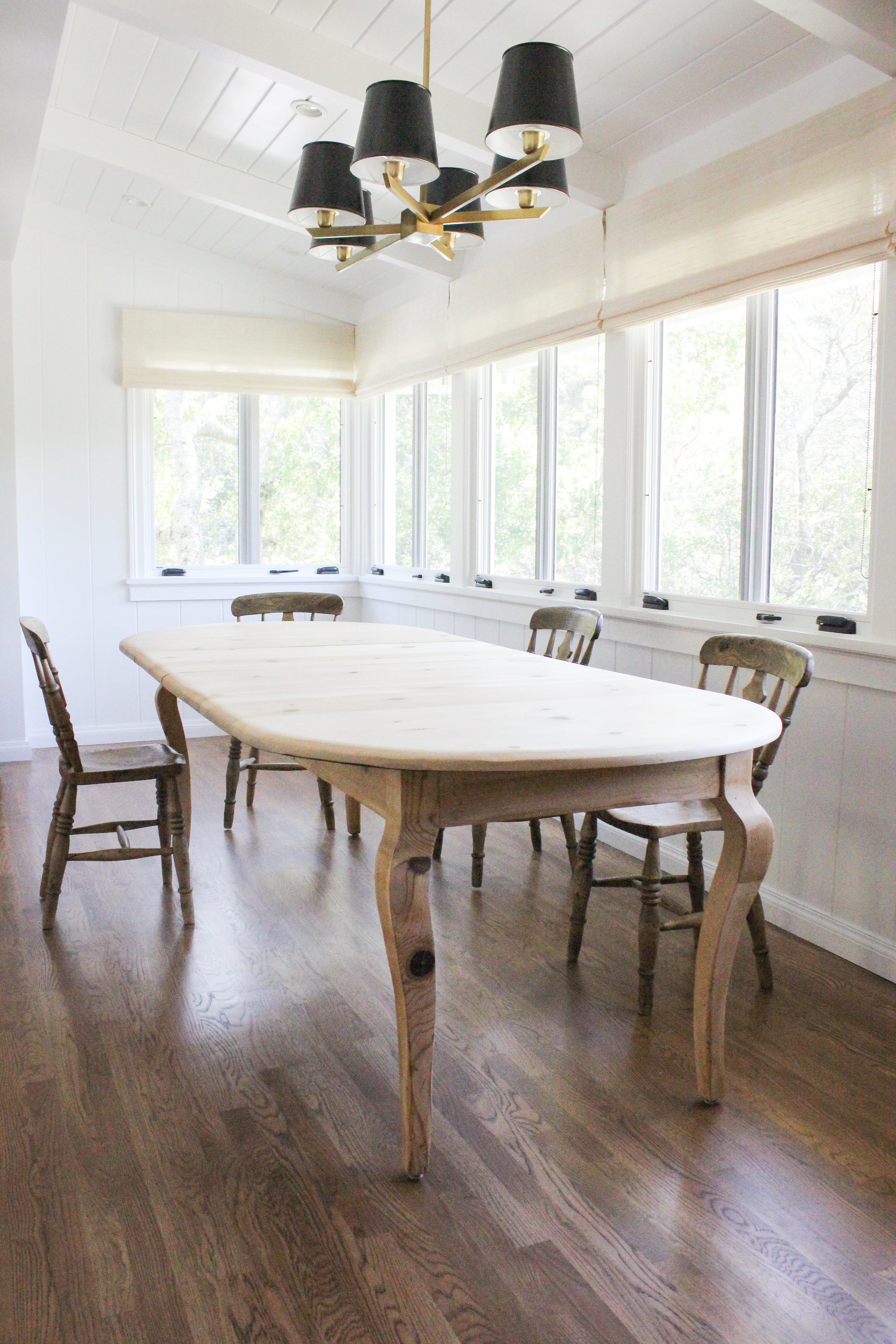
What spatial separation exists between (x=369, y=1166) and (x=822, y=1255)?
75 centimetres

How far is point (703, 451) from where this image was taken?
3346mm

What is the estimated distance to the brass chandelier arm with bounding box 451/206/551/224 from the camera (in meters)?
2.28

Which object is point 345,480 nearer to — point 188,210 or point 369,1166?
point 188,210

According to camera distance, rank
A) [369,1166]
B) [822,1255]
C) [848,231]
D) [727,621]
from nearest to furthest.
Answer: [822,1255], [369,1166], [848,231], [727,621]

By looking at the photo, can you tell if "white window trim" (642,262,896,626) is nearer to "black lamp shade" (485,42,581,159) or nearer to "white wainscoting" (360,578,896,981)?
"white wainscoting" (360,578,896,981)

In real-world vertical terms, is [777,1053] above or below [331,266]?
below

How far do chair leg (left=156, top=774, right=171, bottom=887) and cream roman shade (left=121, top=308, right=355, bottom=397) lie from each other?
308cm

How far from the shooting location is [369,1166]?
183 cm

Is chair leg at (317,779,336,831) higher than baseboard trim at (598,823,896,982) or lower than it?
higher

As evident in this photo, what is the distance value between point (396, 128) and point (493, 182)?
222mm

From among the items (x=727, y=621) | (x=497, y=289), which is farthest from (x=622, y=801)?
(x=497, y=289)

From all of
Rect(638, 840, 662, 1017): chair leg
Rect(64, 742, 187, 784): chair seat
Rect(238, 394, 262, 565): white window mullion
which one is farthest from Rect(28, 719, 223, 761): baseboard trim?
Rect(638, 840, 662, 1017): chair leg

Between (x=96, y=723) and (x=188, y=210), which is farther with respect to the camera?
(x=96, y=723)

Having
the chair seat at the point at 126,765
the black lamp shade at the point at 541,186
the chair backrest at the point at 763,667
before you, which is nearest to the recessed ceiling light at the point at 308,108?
the black lamp shade at the point at 541,186
